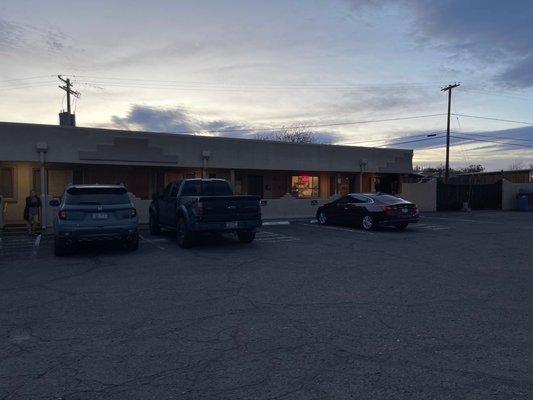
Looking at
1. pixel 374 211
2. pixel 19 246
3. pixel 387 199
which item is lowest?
pixel 19 246

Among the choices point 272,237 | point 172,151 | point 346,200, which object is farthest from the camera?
point 172,151

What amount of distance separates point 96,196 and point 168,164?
9.61 meters

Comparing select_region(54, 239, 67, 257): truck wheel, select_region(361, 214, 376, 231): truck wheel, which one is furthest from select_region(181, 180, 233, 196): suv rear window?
select_region(361, 214, 376, 231): truck wheel

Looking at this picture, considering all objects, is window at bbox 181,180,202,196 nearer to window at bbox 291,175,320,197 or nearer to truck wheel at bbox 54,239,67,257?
truck wheel at bbox 54,239,67,257

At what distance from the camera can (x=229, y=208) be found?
1302 cm

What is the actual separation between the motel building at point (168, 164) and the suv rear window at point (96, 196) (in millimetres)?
7105

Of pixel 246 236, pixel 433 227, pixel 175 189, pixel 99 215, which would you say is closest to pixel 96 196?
pixel 99 215

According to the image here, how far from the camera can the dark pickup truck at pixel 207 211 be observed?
41.6ft

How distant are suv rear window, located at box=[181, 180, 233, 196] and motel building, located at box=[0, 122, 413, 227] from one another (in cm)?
686

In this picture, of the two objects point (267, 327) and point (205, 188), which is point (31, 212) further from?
point (267, 327)

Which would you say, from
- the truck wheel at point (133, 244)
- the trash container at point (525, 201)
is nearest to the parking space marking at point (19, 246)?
the truck wheel at point (133, 244)

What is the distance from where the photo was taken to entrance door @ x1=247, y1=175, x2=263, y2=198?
26822 mm

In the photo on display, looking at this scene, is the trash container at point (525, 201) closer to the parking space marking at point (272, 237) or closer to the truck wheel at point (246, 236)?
the parking space marking at point (272, 237)

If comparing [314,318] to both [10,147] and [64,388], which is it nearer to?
[64,388]
